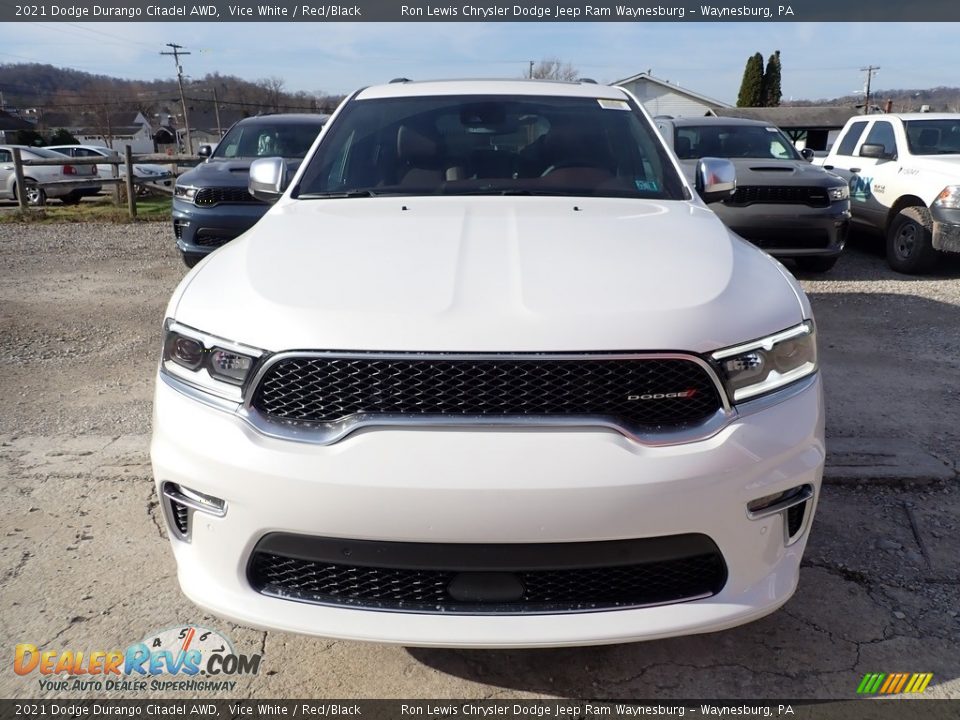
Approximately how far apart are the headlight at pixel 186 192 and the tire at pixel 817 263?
20.3 ft

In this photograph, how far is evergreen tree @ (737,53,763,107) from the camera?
5222 centimetres

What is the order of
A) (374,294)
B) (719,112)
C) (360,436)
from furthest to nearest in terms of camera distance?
(719,112)
(374,294)
(360,436)

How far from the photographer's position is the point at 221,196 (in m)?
7.18

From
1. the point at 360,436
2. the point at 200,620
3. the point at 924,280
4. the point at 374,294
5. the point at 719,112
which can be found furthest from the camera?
the point at 719,112

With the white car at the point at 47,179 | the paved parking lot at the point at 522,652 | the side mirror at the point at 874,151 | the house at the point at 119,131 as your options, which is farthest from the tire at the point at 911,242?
the house at the point at 119,131

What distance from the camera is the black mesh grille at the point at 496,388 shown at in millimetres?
1835

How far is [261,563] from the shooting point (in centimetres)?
192

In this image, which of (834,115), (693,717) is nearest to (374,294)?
(693,717)

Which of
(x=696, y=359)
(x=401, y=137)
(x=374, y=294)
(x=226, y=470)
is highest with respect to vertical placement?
(x=401, y=137)

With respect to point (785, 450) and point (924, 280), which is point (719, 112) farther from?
point (785, 450)

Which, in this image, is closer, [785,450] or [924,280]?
[785,450]

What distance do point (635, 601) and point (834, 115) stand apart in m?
52.0

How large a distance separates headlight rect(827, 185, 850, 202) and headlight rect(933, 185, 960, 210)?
40.3 inches

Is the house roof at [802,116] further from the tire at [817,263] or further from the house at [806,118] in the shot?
the tire at [817,263]
